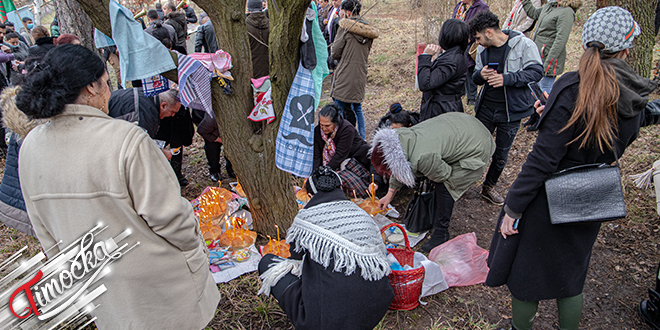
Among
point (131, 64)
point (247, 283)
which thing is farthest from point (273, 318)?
point (131, 64)

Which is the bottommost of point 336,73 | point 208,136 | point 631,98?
point 208,136

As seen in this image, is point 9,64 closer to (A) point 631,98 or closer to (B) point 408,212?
(B) point 408,212

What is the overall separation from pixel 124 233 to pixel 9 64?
20.7 feet

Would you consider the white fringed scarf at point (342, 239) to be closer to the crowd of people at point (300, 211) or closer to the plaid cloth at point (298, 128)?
the crowd of people at point (300, 211)

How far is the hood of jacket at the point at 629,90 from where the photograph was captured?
1541 millimetres

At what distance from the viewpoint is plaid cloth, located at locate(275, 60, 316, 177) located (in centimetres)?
262

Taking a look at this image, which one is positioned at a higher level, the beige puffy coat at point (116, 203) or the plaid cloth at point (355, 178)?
the beige puffy coat at point (116, 203)

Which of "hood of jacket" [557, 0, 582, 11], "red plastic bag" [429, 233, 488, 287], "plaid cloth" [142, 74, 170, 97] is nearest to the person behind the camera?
"plaid cloth" [142, 74, 170, 97]

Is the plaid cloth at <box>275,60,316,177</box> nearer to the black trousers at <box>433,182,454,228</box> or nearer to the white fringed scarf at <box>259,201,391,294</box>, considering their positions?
the white fringed scarf at <box>259,201,391,294</box>

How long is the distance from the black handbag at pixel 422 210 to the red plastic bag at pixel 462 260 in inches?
12.5

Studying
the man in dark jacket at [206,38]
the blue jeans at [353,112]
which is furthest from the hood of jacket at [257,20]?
the blue jeans at [353,112]

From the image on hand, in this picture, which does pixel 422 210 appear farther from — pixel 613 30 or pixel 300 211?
pixel 613 30

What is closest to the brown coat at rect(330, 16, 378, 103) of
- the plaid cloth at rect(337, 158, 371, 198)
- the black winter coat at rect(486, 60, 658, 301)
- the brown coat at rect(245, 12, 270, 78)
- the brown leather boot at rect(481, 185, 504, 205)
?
the brown coat at rect(245, 12, 270, 78)

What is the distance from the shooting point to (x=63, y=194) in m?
1.41
